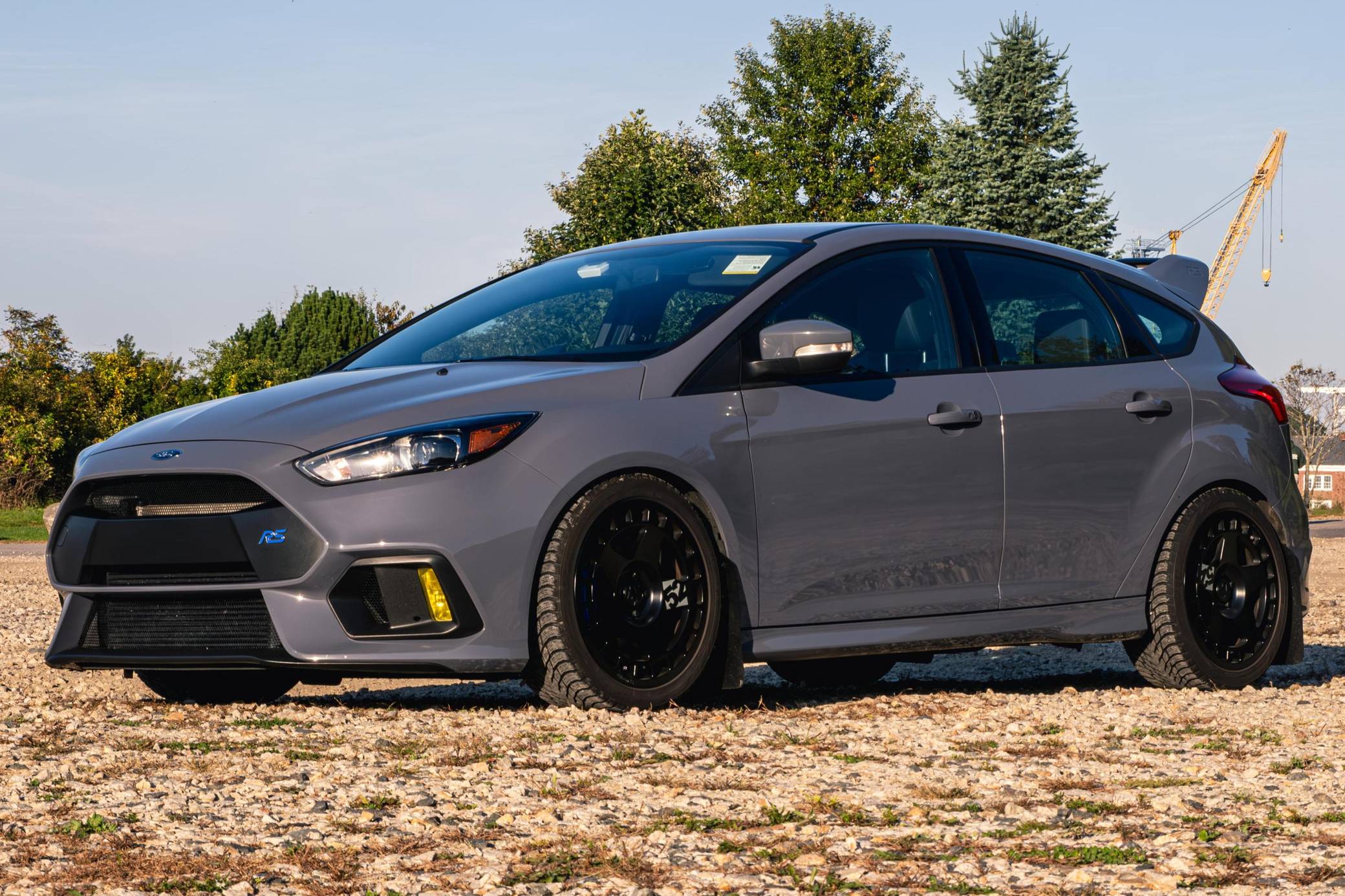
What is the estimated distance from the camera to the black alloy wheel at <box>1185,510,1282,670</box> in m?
6.75

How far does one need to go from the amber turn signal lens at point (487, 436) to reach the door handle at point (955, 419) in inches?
65.0

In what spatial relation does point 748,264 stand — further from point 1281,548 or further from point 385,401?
point 1281,548

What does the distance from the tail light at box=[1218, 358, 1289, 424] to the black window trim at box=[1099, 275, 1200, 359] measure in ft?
0.62

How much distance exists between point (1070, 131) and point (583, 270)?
1514 inches

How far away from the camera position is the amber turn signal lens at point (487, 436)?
5113 mm

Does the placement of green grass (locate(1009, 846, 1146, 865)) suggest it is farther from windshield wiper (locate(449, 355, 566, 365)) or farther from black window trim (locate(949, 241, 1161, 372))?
black window trim (locate(949, 241, 1161, 372))

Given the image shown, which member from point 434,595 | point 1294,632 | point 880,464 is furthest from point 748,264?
point 1294,632

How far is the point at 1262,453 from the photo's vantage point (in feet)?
23.2

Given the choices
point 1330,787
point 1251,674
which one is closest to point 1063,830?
point 1330,787

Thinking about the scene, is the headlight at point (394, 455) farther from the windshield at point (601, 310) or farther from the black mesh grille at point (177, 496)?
the windshield at point (601, 310)

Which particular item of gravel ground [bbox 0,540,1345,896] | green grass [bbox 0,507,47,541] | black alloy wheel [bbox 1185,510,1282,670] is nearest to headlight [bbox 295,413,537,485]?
gravel ground [bbox 0,540,1345,896]

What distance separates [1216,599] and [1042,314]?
1.34 metres

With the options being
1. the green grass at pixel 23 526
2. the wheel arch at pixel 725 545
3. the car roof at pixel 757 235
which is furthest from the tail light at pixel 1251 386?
the green grass at pixel 23 526

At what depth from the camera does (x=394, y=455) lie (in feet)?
16.7
